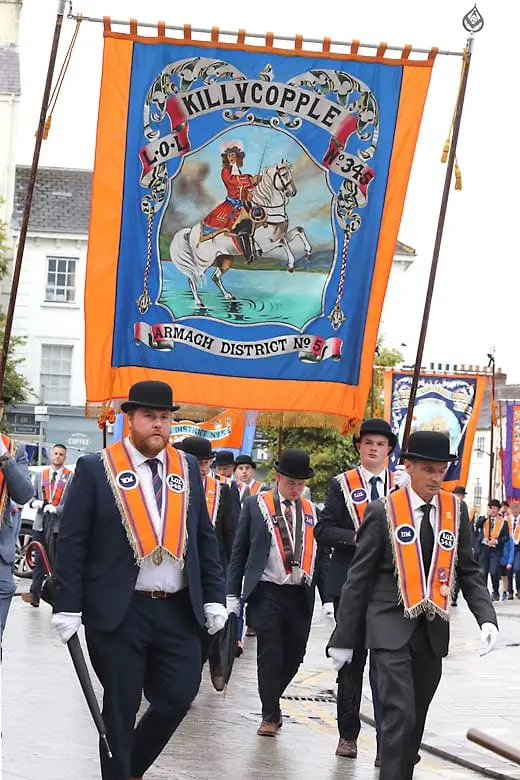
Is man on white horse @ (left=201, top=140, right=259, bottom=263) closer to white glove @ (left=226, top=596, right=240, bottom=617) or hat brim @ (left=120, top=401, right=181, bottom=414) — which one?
white glove @ (left=226, top=596, right=240, bottom=617)

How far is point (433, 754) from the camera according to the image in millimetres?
10148

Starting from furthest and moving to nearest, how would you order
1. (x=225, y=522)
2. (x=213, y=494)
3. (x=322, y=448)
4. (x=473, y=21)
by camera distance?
(x=322, y=448)
(x=225, y=522)
(x=213, y=494)
(x=473, y=21)

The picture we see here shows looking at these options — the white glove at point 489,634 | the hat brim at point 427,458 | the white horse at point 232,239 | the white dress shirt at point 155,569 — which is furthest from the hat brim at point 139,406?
the white horse at point 232,239

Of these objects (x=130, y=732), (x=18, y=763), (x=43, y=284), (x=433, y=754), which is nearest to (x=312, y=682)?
(x=433, y=754)

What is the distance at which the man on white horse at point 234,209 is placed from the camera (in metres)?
12.8

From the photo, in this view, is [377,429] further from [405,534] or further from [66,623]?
[66,623]

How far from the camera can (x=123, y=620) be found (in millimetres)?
6820

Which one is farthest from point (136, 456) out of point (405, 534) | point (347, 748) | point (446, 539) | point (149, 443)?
point (347, 748)

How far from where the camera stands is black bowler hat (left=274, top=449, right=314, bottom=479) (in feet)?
36.3

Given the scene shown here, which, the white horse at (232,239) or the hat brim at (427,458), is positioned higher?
the white horse at (232,239)

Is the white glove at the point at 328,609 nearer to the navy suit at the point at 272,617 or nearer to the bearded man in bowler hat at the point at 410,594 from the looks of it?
the navy suit at the point at 272,617

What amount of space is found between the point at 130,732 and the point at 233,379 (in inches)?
236

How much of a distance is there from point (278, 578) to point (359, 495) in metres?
0.92

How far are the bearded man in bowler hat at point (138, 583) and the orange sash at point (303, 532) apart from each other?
12.2 ft
